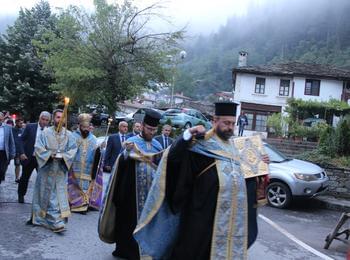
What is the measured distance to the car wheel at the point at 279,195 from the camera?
1188 centimetres

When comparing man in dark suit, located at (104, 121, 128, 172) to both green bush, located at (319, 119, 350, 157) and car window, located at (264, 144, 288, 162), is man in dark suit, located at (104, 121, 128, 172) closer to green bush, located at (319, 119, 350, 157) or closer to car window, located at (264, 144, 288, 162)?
car window, located at (264, 144, 288, 162)

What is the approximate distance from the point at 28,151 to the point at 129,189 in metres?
4.10

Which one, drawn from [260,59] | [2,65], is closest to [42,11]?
[2,65]

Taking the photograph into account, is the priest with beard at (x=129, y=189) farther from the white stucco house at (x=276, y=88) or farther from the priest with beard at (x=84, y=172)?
the white stucco house at (x=276, y=88)

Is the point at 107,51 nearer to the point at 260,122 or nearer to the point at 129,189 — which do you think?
the point at 260,122

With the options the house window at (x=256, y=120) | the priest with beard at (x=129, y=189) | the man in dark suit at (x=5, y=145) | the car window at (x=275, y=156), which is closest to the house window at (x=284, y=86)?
the house window at (x=256, y=120)

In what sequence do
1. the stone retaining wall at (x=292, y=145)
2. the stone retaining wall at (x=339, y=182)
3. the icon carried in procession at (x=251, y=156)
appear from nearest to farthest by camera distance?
the icon carried in procession at (x=251, y=156) < the stone retaining wall at (x=339, y=182) < the stone retaining wall at (x=292, y=145)

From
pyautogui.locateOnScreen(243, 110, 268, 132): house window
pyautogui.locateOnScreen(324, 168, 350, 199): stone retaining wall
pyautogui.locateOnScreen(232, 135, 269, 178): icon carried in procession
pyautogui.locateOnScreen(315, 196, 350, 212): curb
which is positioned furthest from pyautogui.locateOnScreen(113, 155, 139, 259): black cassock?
pyautogui.locateOnScreen(243, 110, 268, 132): house window

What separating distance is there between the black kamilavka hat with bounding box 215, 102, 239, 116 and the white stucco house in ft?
114

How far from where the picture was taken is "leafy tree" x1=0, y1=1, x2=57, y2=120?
93.0 feet

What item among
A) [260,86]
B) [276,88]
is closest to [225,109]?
[276,88]

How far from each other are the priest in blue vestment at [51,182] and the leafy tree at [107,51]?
67.4 feet

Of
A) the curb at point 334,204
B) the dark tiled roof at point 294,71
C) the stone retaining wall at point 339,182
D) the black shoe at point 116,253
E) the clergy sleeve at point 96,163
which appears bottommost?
the curb at point 334,204

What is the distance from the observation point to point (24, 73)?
95.5 ft
